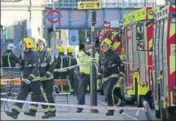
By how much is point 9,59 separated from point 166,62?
1142 centimetres

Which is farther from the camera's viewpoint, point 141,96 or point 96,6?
point 141,96

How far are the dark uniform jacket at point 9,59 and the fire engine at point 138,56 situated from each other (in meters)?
4.85

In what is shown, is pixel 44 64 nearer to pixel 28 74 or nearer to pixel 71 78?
pixel 28 74

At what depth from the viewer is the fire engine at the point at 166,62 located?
11.9m

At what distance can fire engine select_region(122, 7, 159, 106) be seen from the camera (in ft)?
56.1

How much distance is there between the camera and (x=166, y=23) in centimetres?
1236

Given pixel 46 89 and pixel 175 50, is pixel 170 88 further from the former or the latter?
pixel 46 89

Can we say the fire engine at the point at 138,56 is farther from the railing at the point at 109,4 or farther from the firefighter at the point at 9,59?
the railing at the point at 109,4

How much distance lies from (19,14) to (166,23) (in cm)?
5268

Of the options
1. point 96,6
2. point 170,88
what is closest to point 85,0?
point 96,6

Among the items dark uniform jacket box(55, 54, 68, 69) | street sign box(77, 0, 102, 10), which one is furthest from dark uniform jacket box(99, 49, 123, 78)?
dark uniform jacket box(55, 54, 68, 69)

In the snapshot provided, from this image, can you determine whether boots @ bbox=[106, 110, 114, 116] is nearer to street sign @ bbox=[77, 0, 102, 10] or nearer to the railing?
street sign @ bbox=[77, 0, 102, 10]

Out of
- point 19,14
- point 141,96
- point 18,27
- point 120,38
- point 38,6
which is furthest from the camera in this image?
point 19,14

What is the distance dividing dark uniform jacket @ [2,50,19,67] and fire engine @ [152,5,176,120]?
9.88 metres
